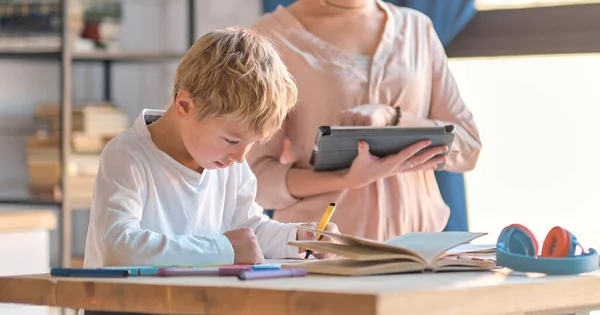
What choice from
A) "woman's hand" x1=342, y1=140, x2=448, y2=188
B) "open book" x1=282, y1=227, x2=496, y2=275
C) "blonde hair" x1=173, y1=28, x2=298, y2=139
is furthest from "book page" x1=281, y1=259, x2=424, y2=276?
"woman's hand" x1=342, y1=140, x2=448, y2=188

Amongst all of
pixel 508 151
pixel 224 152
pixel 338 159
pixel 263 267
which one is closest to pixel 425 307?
pixel 263 267

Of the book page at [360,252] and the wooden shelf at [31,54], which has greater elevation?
the wooden shelf at [31,54]

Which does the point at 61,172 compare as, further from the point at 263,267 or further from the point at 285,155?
the point at 263,267

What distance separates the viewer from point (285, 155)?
2.50 meters

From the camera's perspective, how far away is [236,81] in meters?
1.78

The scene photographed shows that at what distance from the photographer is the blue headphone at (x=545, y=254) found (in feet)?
5.11

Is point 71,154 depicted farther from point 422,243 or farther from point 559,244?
point 559,244

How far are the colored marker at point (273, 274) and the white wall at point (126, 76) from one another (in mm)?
2637

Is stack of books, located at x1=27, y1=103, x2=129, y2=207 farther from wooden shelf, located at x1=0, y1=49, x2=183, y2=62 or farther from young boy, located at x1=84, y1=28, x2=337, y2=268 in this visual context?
young boy, located at x1=84, y1=28, x2=337, y2=268

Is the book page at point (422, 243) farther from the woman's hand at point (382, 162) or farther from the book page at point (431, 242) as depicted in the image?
the woman's hand at point (382, 162)

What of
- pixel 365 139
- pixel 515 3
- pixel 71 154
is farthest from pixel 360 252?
pixel 71 154

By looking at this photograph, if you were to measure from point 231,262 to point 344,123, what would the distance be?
80 centimetres

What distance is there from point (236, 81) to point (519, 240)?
1.82ft

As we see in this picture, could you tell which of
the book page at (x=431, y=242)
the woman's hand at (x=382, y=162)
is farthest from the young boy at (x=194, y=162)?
the woman's hand at (x=382, y=162)
